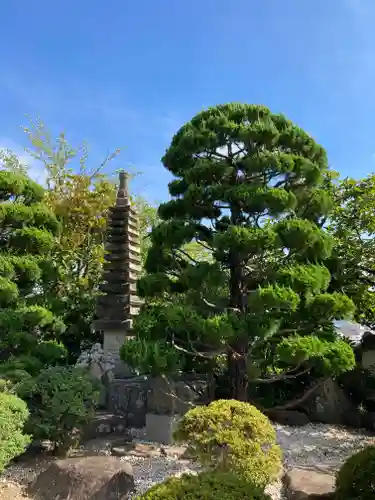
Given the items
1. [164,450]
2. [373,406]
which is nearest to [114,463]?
[164,450]

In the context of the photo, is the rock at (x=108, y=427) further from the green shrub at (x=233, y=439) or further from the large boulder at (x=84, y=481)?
the green shrub at (x=233, y=439)

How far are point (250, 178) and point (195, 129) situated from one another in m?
1.24

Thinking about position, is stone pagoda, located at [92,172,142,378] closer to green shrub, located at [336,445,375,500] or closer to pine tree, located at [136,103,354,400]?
pine tree, located at [136,103,354,400]

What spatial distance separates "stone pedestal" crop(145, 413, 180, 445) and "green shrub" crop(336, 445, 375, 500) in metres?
3.81

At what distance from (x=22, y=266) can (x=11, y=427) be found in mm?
3178

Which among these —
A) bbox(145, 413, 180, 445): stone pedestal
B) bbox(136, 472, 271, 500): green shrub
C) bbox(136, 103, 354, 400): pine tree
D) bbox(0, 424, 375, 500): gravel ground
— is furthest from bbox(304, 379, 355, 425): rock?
bbox(136, 472, 271, 500): green shrub

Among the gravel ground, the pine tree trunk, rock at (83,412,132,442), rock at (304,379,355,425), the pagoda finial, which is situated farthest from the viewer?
the pagoda finial

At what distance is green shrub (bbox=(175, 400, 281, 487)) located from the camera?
4.45m

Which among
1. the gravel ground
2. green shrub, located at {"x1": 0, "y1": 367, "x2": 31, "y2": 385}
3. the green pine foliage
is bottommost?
the gravel ground

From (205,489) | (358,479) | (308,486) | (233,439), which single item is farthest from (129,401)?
(205,489)

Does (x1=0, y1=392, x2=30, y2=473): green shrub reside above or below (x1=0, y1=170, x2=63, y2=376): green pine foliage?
below

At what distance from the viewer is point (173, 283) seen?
7828 millimetres

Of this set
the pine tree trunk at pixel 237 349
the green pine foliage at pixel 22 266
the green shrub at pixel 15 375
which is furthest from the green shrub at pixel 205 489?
the green pine foliage at pixel 22 266

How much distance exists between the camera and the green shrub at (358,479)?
11.2ft
